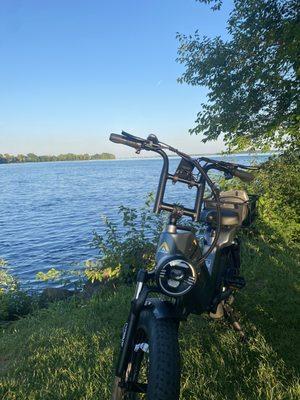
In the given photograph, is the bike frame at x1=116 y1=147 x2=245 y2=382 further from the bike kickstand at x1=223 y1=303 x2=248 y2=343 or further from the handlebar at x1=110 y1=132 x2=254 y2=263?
the bike kickstand at x1=223 y1=303 x2=248 y2=343

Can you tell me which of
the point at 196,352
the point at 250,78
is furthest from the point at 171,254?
the point at 250,78

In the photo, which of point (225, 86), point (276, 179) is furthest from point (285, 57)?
point (276, 179)

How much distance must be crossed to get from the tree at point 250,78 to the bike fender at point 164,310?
628 cm

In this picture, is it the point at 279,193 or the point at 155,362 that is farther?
the point at 279,193

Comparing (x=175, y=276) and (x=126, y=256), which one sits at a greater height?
(x=175, y=276)

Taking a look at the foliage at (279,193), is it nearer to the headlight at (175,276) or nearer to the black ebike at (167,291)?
the black ebike at (167,291)

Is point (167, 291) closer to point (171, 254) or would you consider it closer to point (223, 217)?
point (171, 254)

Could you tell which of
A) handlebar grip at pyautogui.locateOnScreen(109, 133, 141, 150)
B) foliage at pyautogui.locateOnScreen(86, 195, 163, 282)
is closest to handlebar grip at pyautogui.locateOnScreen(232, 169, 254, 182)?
handlebar grip at pyautogui.locateOnScreen(109, 133, 141, 150)

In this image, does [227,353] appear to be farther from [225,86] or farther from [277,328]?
[225,86]

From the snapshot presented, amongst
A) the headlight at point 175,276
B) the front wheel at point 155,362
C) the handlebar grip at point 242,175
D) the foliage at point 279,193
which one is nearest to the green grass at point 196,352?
the front wheel at point 155,362

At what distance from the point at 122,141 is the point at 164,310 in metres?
1.24

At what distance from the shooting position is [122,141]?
2570 mm

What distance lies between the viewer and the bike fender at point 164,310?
8.15ft

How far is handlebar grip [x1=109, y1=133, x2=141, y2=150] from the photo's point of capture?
2.54 m
